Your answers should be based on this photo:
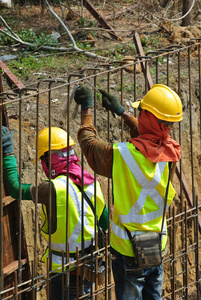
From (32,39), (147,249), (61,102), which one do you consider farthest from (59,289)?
(32,39)

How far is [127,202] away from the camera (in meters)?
4.11

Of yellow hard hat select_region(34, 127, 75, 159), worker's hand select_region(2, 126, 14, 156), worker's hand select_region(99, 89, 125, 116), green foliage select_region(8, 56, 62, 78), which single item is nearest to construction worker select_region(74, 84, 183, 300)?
worker's hand select_region(99, 89, 125, 116)

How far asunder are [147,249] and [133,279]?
29 cm

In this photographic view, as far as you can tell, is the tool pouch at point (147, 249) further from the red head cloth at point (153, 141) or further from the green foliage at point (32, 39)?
the green foliage at point (32, 39)

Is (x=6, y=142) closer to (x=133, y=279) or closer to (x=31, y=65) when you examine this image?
(x=133, y=279)

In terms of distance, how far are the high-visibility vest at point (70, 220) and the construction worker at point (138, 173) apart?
413 millimetres

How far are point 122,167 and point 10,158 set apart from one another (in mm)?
901

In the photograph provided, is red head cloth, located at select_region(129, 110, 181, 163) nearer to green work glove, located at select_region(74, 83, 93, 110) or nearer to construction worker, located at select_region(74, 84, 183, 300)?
construction worker, located at select_region(74, 84, 183, 300)

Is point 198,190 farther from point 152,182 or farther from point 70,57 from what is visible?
Answer: point 152,182

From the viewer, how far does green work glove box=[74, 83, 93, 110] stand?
4.20 metres

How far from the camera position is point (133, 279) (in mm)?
4203

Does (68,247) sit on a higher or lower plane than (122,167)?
lower

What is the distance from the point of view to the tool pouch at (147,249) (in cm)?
410

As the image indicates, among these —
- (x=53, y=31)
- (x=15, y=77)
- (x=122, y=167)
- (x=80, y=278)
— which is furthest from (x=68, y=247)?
(x=53, y=31)
